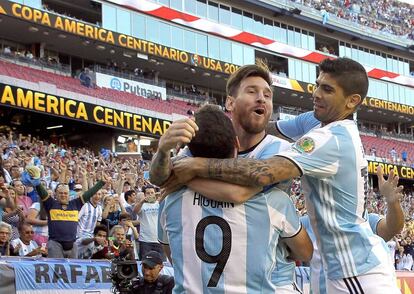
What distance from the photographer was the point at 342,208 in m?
3.84

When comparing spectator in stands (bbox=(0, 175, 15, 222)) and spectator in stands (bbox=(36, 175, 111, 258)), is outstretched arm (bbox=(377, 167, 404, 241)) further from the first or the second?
spectator in stands (bbox=(36, 175, 111, 258))

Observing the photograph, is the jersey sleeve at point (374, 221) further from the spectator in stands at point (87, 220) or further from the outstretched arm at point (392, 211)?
the spectator in stands at point (87, 220)

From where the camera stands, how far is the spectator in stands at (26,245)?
919cm

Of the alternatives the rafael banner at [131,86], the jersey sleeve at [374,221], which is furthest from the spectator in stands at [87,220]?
the rafael banner at [131,86]

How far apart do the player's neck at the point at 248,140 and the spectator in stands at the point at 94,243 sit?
22.2ft

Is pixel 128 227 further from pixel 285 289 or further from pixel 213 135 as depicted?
pixel 213 135

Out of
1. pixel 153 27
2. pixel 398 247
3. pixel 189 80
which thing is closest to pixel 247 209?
pixel 398 247

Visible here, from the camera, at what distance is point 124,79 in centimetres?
3659

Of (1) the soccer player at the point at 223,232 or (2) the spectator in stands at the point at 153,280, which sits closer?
(1) the soccer player at the point at 223,232

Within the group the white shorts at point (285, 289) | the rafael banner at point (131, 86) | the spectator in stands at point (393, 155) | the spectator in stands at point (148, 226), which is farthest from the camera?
the spectator in stands at point (393, 155)

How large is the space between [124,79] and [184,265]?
1337 inches

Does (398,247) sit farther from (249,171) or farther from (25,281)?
(249,171)

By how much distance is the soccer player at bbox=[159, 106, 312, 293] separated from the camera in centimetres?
303

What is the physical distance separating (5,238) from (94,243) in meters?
1.95
